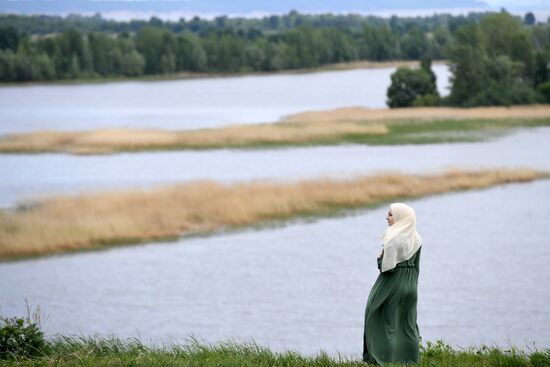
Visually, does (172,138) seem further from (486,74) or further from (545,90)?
(545,90)

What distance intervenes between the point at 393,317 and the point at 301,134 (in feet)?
163

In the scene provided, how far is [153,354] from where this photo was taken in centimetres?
1193

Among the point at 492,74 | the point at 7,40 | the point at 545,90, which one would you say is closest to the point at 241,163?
the point at 492,74

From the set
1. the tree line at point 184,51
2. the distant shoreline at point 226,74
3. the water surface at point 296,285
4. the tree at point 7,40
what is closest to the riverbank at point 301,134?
the water surface at point 296,285

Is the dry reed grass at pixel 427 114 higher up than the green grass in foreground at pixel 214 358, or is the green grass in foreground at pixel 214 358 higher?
the green grass in foreground at pixel 214 358

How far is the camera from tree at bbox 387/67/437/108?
81800 millimetres

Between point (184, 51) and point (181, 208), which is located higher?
point (184, 51)

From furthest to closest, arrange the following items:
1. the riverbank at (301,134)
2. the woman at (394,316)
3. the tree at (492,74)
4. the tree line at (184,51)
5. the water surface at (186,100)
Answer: the tree line at (184,51)
the water surface at (186,100)
the tree at (492,74)
the riverbank at (301,134)
the woman at (394,316)

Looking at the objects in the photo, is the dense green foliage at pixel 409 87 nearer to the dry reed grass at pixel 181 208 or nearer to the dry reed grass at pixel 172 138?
the dry reed grass at pixel 172 138

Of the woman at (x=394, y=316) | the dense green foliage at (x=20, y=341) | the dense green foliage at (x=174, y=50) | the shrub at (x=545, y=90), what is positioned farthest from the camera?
the dense green foliage at (x=174, y=50)

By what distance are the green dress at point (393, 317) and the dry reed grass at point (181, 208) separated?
22198 mm

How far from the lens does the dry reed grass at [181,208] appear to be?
33.3 meters

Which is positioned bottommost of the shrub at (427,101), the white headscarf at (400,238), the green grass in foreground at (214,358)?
the shrub at (427,101)

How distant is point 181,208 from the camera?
124ft
